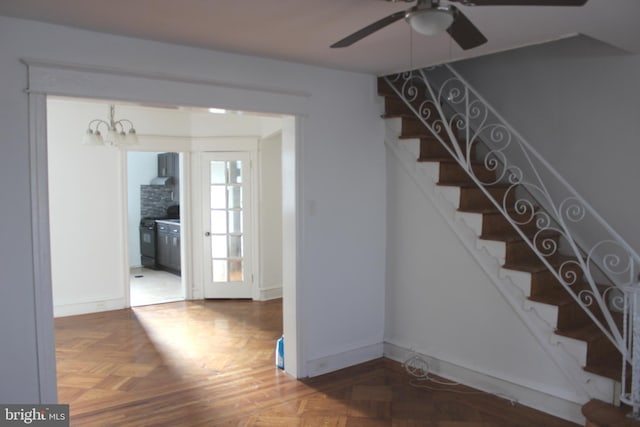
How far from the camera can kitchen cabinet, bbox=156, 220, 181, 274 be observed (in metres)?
8.50

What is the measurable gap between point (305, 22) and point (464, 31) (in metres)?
1.00

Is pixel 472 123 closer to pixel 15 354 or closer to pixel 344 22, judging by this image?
pixel 344 22

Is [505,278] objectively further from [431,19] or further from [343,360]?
[431,19]

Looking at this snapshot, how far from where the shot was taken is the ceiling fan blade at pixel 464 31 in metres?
2.03

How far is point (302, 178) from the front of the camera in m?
3.99

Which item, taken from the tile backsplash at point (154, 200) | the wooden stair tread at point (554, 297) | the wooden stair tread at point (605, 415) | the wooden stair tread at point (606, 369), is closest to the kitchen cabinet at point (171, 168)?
the tile backsplash at point (154, 200)

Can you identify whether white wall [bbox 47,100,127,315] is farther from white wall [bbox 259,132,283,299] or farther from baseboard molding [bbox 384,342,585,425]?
baseboard molding [bbox 384,342,585,425]

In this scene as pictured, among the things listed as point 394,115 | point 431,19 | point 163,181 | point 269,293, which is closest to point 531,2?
point 431,19

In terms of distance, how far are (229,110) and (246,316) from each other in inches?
120

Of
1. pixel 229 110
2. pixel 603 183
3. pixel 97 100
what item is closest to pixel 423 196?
pixel 603 183

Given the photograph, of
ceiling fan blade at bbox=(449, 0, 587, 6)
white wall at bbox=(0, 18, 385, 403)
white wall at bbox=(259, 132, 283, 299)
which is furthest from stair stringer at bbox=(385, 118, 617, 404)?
white wall at bbox=(259, 132, 283, 299)

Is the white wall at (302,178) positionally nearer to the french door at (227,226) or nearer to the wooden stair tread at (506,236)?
the wooden stair tread at (506,236)

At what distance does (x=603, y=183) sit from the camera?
3.83 meters

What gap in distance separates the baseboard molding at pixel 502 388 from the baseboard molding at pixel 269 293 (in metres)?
2.62
